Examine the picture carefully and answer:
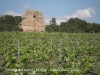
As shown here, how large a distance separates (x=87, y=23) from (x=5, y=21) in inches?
1366

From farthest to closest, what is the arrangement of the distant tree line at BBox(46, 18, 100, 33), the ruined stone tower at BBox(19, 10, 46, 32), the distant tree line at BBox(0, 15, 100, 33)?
the distant tree line at BBox(0, 15, 100, 33) < the distant tree line at BBox(46, 18, 100, 33) < the ruined stone tower at BBox(19, 10, 46, 32)

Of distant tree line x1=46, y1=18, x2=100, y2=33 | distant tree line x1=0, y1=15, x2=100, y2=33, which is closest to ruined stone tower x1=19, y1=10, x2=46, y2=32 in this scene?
distant tree line x1=46, y1=18, x2=100, y2=33

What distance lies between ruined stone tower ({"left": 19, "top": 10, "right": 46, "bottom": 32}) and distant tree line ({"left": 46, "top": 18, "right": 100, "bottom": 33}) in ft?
56.1

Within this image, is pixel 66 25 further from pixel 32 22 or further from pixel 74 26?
pixel 32 22

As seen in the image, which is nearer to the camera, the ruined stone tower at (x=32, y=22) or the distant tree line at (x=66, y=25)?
the ruined stone tower at (x=32, y=22)

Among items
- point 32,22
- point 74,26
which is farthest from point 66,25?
point 32,22

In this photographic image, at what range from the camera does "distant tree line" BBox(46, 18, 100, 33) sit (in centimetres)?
6306

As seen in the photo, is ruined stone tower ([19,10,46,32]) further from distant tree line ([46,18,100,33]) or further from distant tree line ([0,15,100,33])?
distant tree line ([0,15,100,33])

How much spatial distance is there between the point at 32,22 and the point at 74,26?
98.1 ft

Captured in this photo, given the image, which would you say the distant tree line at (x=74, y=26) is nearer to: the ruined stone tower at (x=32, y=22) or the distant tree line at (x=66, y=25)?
the distant tree line at (x=66, y=25)

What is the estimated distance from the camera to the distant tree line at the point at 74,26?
63056mm

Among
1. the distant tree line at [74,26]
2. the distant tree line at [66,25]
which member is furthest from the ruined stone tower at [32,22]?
the distant tree line at [66,25]

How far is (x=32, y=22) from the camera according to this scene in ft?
131

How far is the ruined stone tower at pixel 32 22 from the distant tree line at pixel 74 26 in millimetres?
17098
